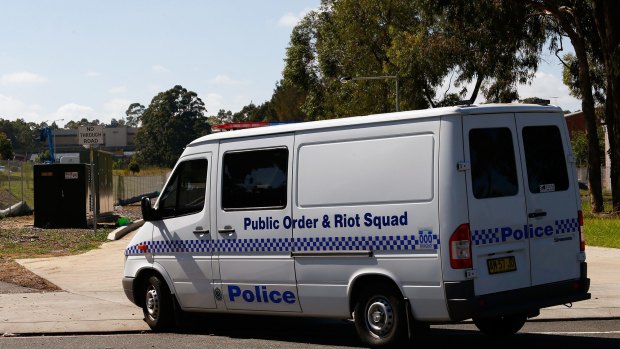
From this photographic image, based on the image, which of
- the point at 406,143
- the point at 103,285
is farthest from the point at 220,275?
the point at 103,285

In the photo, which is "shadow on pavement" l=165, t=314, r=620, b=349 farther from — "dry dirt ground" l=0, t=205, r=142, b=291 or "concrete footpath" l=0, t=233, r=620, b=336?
"dry dirt ground" l=0, t=205, r=142, b=291

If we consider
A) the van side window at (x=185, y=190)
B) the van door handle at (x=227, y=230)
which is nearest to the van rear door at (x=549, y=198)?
the van door handle at (x=227, y=230)

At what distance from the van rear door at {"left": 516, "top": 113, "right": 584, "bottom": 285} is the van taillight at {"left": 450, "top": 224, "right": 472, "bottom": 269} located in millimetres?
870

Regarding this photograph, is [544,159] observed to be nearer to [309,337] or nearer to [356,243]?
[356,243]

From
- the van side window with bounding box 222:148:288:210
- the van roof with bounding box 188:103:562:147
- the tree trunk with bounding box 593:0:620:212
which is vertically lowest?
the van side window with bounding box 222:148:288:210

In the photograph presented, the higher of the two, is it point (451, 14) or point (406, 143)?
point (451, 14)

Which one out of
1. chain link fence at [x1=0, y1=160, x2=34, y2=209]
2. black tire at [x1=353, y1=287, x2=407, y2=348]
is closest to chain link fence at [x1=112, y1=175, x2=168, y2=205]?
chain link fence at [x1=0, y1=160, x2=34, y2=209]

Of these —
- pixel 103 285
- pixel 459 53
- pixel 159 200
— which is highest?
pixel 459 53

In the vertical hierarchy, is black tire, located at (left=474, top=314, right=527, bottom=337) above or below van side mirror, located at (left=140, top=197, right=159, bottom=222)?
below

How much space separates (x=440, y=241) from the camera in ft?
29.7

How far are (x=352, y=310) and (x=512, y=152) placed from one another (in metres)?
2.14

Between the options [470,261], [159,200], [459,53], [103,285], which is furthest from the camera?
[459,53]

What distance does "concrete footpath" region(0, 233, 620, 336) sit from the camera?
12.3 meters

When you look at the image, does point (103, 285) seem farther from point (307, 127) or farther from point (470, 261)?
point (470, 261)
